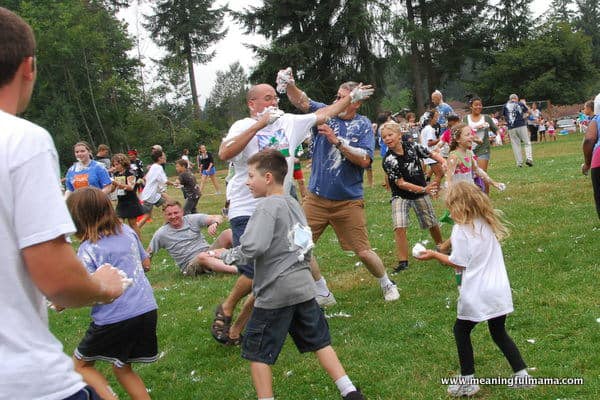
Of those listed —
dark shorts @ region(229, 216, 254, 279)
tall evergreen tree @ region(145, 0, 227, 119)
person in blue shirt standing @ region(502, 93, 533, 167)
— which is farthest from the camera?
tall evergreen tree @ region(145, 0, 227, 119)

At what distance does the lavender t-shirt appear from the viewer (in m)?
3.68

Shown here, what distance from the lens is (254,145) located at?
4832mm

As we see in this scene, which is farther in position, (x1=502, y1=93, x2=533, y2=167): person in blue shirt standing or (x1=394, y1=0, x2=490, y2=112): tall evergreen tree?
(x1=394, y1=0, x2=490, y2=112): tall evergreen tree

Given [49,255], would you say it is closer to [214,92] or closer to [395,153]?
[395,153]

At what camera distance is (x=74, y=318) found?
6699 millimetres

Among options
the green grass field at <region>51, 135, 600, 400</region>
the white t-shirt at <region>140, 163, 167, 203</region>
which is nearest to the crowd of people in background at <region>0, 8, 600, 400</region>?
the green grass field at <region>51, 135, 600, 400</region>

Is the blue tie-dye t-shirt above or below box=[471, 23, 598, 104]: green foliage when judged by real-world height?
below

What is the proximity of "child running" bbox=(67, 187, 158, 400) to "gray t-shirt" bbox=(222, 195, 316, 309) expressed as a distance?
2.32ft

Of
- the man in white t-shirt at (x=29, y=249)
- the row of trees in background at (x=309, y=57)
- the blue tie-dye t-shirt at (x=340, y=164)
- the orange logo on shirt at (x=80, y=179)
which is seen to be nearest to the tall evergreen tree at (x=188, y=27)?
the row of trees in background at (x=309, y=57)

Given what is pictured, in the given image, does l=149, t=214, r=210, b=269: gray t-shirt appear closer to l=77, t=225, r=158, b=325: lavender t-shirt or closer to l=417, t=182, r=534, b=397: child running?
l=77, t=225, r=158, b=325: lavender t-shirt

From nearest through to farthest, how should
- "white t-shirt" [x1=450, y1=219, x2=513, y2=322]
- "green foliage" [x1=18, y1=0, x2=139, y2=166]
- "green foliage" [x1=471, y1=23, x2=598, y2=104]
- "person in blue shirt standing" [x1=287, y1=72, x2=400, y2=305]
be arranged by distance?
"white t-shirt" [x1=450, y1=219, x2=513, y2=322] < "person in blue shirt standing" [x1=287, y1=72, x2=400, y2=305] < "green foliage" [x1=18, y1=0, x2=139, y2=166] < "green foliage" [x1=471, y1=23, x2=598, y2=104]

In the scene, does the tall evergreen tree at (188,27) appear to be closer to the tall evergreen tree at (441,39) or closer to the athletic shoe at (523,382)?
the tall evergreen tree at (441,39)

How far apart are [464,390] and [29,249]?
3.05m

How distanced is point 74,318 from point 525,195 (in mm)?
8193
